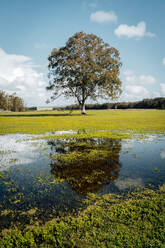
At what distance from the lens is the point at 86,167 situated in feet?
24.1

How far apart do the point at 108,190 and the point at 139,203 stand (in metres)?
1.05

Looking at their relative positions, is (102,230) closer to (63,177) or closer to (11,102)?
(63,177)

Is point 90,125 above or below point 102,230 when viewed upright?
above

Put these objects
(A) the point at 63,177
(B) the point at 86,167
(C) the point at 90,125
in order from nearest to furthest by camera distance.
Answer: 1. (A) the point at 63,177
2. (B) the point at 86,167
3. (C) the point at 90,125

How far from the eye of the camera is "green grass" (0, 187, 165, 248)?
3.18 metres

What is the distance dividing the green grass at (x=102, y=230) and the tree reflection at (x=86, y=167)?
4.15 ft

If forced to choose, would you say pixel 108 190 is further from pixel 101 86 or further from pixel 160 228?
pixel 101 86

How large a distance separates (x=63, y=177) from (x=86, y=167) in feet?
4.58

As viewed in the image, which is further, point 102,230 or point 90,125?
point 90,125

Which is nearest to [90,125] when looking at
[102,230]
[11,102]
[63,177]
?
[63,177]

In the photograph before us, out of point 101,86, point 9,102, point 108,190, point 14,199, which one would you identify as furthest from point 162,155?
point 9,102

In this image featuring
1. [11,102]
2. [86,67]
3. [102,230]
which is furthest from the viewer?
[11,102]

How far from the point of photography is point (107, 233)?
3.36m

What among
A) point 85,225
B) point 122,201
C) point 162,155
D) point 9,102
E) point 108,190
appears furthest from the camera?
point 9,102
